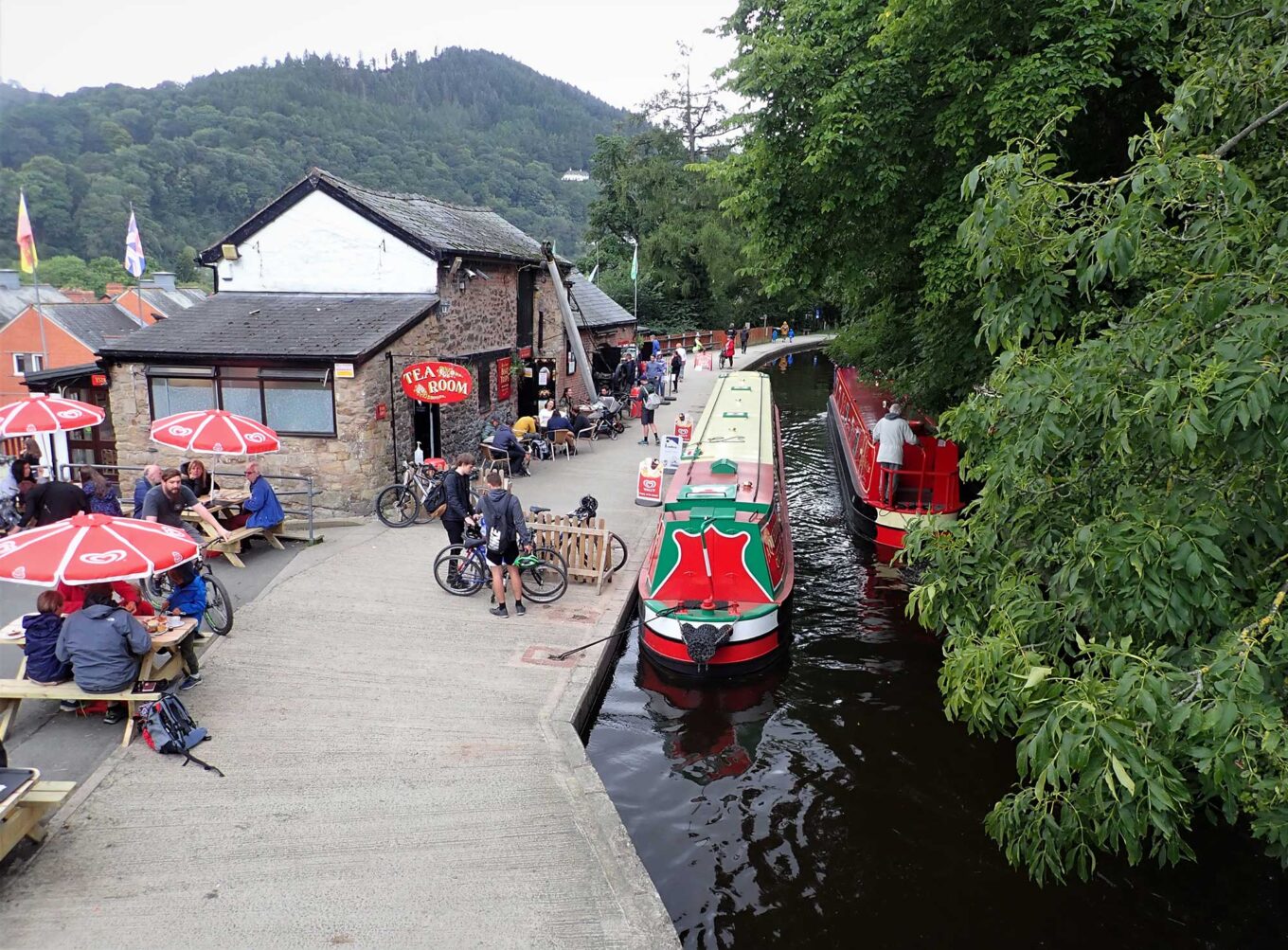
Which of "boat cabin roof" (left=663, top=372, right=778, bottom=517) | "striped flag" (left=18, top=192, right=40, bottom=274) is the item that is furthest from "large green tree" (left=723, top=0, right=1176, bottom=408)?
"striped flag" (left=18, top=192, right=40, bottom=274)

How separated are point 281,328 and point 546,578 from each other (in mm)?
6993

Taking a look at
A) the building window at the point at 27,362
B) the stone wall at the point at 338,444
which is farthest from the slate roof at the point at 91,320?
the stone wall at the point at 338,444

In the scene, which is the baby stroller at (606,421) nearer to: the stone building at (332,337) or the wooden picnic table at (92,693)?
the stone building at (332,337)

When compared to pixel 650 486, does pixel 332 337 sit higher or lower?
higher

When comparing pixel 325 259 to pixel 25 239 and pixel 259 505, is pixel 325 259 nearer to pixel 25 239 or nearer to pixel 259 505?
pixel 259 505

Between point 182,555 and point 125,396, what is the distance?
355 inches

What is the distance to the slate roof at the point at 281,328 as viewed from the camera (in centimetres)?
1433

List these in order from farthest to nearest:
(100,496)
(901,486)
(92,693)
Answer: (901,486) < (100,496) < (92,693)

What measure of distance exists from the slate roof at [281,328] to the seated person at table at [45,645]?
7.08m

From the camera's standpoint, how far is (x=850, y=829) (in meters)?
7.93

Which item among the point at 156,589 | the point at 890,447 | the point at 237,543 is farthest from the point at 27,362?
the point at 890,447

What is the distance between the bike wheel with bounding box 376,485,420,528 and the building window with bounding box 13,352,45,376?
33.6m

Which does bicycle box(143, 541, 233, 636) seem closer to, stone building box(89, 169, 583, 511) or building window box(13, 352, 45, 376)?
stone building box(89, 169, 583, 511)

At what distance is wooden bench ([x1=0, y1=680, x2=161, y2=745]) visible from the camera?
23.9 ft
